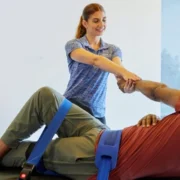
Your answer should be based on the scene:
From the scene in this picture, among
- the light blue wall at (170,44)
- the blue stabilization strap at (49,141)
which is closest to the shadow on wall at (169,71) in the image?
the light blue wall at (170,44)

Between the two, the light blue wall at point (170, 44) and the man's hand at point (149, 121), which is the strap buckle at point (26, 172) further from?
the light blue wall at point (170, 44)

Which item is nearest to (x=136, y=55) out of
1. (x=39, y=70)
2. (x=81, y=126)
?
(x=39, y=70)

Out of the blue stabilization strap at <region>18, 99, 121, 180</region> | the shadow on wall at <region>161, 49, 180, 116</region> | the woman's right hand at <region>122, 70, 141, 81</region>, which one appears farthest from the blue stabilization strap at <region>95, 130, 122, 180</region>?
the shadow on wall at <region>161, 49, 180, 116</region>

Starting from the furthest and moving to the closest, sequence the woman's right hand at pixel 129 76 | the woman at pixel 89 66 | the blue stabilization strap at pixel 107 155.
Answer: the woman at pixel 89 66, the woman's right hand at pixel 129 76, the blue stabilization strap at pixel 107 155

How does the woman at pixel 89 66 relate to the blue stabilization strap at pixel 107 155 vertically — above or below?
above

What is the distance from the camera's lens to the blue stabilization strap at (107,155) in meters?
1.00

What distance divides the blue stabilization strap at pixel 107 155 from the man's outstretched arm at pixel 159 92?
0.67ft

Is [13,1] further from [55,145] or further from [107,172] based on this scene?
[107,172]

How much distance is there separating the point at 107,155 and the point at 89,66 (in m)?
0.56

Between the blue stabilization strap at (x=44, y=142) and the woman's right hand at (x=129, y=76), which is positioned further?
the woman's right hand at (x=129, y=76)

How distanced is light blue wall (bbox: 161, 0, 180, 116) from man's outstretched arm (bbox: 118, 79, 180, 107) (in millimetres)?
1216

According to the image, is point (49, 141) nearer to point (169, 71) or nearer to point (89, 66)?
point (89, 66)

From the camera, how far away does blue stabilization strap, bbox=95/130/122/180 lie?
999 mm

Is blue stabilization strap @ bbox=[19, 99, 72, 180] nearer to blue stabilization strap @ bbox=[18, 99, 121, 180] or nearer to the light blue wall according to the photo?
blue stabilization strap @ bbox=[18, 99, 121, 180]
